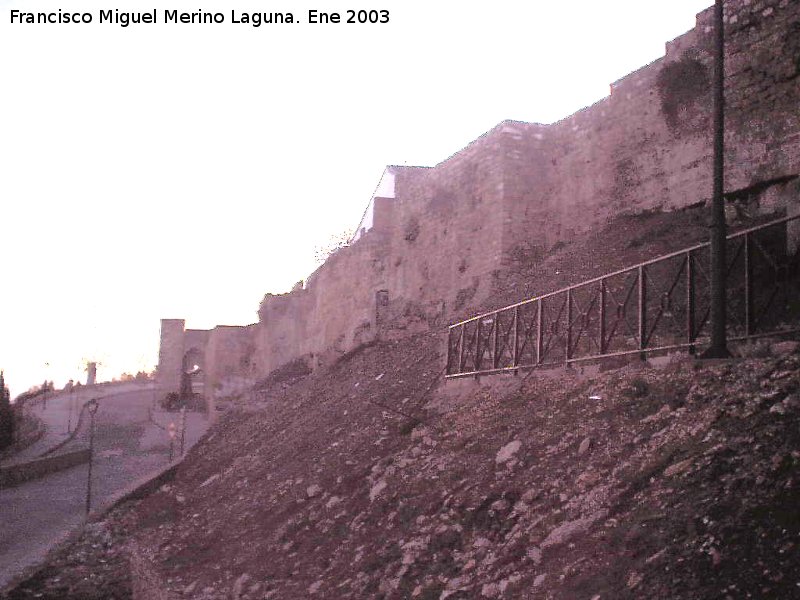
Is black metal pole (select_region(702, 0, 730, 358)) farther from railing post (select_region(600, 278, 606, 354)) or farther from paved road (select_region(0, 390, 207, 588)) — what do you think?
paved road (select_region(0, 390, 207, 588))

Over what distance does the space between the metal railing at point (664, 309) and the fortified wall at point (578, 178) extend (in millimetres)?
1104

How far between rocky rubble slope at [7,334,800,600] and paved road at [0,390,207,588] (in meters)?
6.07

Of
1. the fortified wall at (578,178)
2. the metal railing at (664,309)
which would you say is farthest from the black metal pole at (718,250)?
the fortified wall at (578,178)

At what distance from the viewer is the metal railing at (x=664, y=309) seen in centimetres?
617

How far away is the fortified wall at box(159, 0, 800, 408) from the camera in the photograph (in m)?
10.2

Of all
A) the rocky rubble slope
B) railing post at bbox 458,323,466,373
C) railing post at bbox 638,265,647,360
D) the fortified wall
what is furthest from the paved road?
railing post at bbox 638,265,647,360

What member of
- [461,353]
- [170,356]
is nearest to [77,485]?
[461,353]

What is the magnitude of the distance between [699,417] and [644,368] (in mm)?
1535

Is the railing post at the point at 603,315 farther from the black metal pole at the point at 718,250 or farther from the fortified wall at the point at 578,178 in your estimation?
the fortified wall at the point at 578,178

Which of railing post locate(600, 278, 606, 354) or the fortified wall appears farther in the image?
the fortified wall

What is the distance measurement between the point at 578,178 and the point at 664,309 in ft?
22.7

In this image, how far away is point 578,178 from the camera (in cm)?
1364

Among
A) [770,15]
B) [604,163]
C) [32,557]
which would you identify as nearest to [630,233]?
[604,163]

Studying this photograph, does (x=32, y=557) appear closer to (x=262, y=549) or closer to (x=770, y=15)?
(x=262, y=549)
